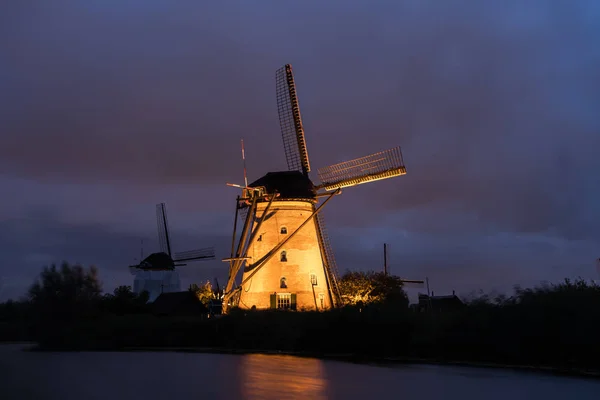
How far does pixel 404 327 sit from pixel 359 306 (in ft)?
14.2

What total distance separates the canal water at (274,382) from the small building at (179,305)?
2980cm

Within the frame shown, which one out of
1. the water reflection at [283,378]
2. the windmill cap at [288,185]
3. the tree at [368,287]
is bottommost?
the water reflection at [283,378]

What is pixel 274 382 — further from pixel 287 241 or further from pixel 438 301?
pixel 438 301

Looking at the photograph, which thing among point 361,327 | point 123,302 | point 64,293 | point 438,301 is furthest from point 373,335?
point 438,301

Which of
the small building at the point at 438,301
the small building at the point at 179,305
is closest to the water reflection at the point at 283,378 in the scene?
the small building at the point at 179,305

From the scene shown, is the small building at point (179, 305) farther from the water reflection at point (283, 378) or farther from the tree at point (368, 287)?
the water reflection at point (283, 378)

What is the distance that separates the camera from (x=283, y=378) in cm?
2109

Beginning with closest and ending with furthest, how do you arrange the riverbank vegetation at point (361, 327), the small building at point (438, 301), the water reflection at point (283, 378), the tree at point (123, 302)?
the water reflection at point (283, 378) < the riverbank vegetation at point (361, 327) < the tree at point (123, 302) < the small building at point (438, 301)

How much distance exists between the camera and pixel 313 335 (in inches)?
1344

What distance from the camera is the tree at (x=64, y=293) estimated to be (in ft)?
137

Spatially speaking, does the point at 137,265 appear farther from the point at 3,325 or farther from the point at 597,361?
the point at 597,361

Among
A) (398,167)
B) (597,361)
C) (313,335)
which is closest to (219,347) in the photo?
(313,335)

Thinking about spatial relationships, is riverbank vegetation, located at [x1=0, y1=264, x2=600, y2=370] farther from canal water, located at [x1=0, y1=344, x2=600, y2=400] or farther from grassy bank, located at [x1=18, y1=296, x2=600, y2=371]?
canal water, located at [x1=0, y1=344, x2=600, y2=400]

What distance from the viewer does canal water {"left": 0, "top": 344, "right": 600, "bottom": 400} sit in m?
17.1
